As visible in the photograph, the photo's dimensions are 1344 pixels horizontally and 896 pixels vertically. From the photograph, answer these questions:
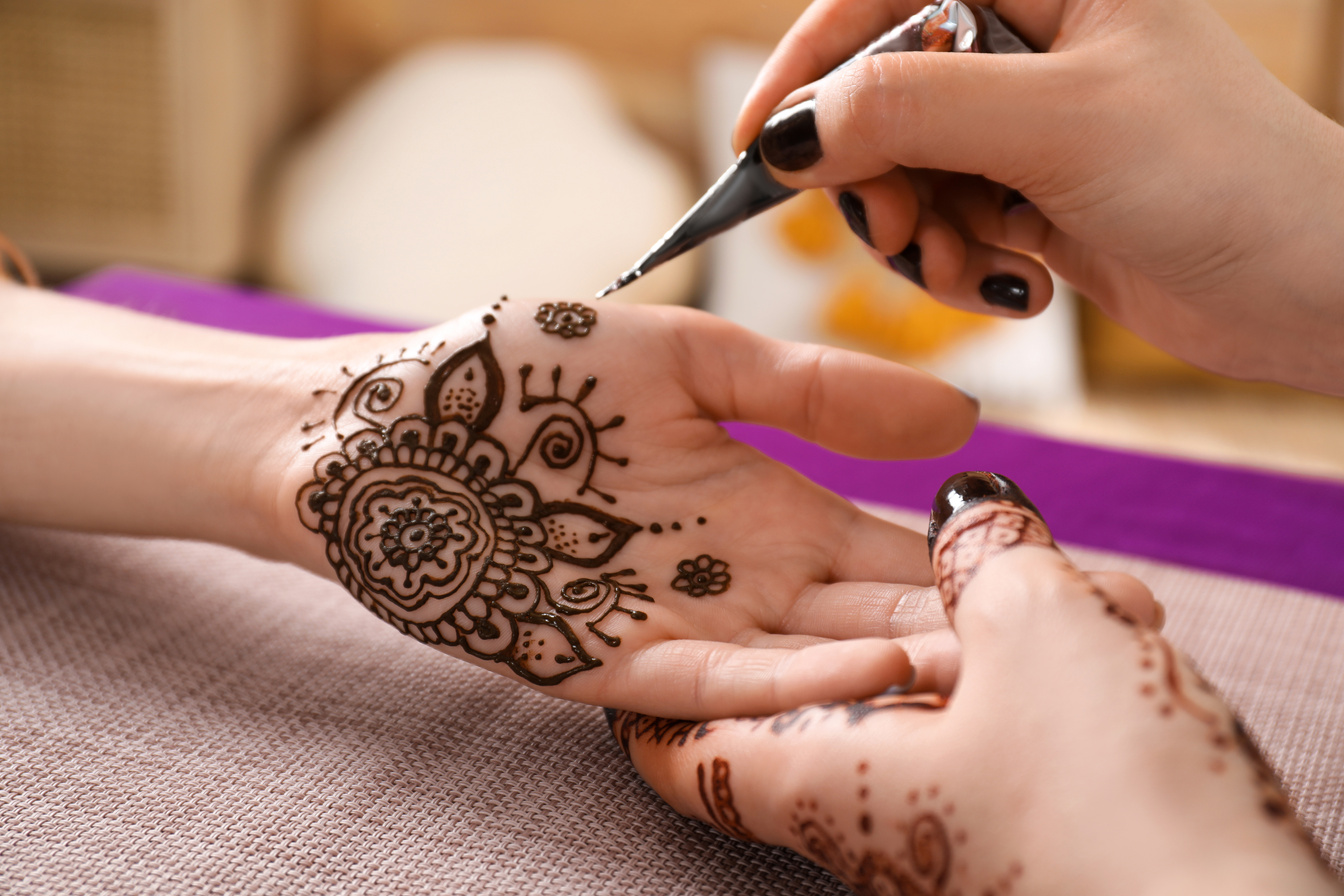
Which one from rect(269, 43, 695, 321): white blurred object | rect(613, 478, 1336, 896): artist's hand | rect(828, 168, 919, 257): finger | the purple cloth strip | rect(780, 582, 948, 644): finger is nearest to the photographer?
rect(613, 478, 1336, 896): artist's hand

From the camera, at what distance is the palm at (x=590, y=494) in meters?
0.75

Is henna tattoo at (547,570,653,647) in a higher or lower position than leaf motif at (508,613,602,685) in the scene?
higher

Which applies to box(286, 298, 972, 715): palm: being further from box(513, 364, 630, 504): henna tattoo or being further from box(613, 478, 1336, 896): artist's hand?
box(613, 478, 1336, 896): artist's hand

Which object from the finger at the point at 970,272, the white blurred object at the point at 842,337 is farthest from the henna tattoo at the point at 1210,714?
the white blurred object at the point at 842,337

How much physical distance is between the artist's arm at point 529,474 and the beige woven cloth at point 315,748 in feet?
0.16

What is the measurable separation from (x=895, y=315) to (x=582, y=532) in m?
1.67

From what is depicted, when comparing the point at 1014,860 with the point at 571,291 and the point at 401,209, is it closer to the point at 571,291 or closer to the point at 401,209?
the point at 571,291

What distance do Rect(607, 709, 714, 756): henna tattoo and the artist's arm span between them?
0.02m

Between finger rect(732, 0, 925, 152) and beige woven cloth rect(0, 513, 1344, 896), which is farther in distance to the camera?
finger rect(732, 0, 925, 152)

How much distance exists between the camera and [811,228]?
231 cm

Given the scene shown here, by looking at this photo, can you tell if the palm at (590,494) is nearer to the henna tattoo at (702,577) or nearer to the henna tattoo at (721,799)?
the henna tattoo at (702,577)

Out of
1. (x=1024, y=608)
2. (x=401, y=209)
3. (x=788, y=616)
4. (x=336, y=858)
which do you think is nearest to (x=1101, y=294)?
(x=788, y=616)

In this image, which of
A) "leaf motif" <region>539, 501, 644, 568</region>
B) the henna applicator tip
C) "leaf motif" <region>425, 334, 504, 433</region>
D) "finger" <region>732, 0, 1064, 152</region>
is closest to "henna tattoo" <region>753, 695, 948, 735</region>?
"leaf motif" <region>539, 501, 644, 568</region>

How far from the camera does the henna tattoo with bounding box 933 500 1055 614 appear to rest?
1.89 feet
